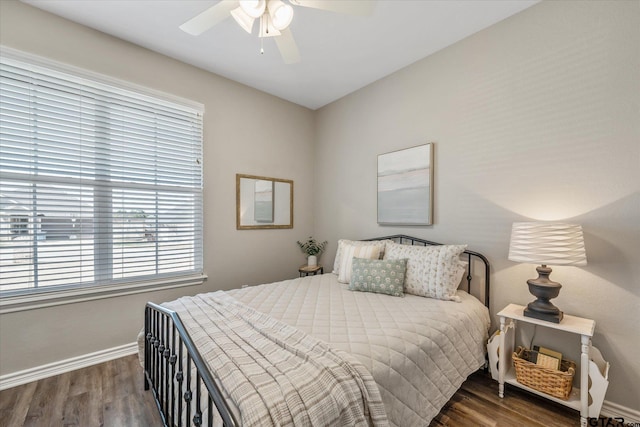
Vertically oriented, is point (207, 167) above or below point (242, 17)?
below

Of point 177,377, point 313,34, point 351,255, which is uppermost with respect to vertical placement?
point 313,34

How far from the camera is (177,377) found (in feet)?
4.33

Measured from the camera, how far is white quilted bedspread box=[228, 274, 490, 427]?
4.65 ft

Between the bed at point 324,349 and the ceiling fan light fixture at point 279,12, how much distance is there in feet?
5.73

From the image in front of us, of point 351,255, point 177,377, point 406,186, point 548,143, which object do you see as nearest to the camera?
point 177,377

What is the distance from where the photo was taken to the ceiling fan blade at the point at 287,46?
185cm

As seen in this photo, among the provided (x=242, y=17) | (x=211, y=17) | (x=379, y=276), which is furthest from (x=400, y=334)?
(x=211, y=17)

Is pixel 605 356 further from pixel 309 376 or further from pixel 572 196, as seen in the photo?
pixel 309 376

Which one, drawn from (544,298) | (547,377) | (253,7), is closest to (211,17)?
→ (253,7)

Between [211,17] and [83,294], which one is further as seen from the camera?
[83,294]

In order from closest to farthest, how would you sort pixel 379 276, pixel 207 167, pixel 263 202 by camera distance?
pixel 379 276 → pixel 207 167 → pixel 263 202

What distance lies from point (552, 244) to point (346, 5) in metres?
1.88

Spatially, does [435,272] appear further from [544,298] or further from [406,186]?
[406,186]

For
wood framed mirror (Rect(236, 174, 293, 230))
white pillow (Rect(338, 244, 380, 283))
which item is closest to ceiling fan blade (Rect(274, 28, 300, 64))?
wood framed mirror (Rect(236, 174, 293, 230))
